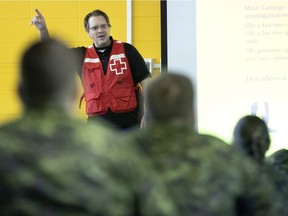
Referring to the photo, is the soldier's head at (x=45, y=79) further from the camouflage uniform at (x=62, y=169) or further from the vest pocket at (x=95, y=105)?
the vest pocket at (x=95, y=105)

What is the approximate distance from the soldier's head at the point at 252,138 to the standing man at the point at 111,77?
1.79m

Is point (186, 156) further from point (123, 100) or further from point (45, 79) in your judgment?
point (123, 100)

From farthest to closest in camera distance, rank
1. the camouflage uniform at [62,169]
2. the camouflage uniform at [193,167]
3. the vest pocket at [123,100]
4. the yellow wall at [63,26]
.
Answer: the yellow wall at [63,26] → the vest pocket at [123,100] → the camouflage uniform at [193,167] → the camouflage uniform at [62,169]

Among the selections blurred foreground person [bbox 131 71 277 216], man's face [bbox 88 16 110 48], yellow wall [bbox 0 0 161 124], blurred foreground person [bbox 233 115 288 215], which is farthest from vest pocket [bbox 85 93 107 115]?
blurred foreground person [bbox 131 71 277 216]

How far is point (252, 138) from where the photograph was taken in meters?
2.03

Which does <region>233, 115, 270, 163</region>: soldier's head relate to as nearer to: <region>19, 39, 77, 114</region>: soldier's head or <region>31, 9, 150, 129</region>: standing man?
<region>19, 39, 77, 114</region>: soldier's head

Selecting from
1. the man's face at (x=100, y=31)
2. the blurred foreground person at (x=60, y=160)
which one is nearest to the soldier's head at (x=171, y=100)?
the blurred foreground person at (x=60, y=160)

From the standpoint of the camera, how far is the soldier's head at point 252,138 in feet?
6.63

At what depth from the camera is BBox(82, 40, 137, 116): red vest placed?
385 cm

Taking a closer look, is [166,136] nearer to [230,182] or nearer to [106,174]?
[230,182]

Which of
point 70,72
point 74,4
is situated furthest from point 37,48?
point 74,4

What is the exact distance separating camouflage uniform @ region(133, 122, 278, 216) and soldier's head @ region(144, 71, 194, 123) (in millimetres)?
28

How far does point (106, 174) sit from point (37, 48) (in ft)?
1.08

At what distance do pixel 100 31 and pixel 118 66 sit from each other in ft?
0.81
